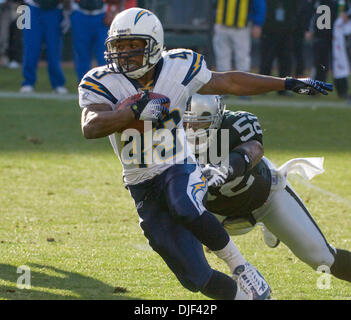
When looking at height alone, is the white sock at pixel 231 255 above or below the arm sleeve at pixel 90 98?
below

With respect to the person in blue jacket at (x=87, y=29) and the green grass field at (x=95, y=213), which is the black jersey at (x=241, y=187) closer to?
the green grass field at (x=95, y=213)

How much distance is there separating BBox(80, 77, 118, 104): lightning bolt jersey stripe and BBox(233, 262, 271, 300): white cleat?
1.01 meters

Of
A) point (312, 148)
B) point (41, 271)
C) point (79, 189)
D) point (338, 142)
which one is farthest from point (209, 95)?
point (338, 142)

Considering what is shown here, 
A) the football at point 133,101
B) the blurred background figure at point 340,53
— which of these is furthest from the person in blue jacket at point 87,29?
the football at point 133,101

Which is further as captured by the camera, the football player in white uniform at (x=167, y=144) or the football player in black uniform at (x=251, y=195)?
the football player in black uniform at (x=251, y=195)

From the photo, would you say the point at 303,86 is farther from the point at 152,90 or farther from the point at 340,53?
the point at 340,53

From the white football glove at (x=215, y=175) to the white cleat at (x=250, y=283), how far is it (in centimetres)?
47

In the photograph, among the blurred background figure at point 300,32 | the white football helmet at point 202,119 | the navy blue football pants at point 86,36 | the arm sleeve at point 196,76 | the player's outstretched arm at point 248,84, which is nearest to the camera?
the arm sleeve at point 196,76

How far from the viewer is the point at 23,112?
33.5 ft

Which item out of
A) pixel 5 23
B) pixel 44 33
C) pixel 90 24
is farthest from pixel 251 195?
pixel 5 23

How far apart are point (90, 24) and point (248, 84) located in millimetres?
6806

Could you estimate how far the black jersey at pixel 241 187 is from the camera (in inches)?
175

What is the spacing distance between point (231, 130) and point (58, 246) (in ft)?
4.81

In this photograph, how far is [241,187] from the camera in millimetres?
4453
